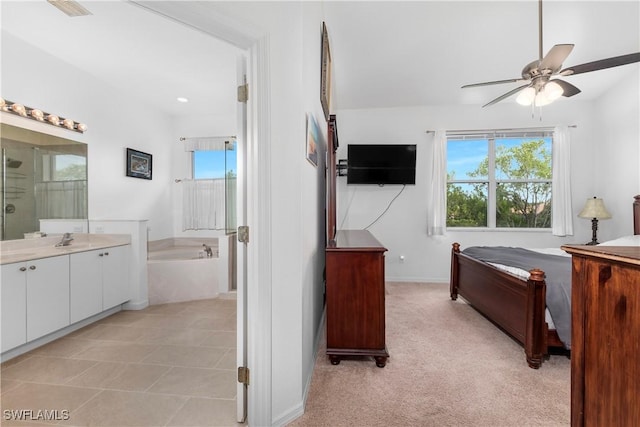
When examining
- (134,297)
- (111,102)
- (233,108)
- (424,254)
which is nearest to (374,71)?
(233,108)

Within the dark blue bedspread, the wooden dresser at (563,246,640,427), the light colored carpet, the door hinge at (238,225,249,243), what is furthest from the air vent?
the dark blue bedspread

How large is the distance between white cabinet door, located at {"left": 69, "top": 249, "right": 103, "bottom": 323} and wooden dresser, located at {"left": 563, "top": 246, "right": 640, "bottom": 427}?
3451mm

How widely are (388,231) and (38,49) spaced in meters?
4.62

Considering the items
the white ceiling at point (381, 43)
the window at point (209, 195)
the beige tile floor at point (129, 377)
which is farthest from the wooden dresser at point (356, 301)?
the window at point (209, 195)

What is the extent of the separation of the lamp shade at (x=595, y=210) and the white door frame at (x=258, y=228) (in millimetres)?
4450

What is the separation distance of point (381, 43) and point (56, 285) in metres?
3.80

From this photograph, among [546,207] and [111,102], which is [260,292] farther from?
[546,207]

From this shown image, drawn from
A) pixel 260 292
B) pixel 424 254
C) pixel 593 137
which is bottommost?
pixel 424 254

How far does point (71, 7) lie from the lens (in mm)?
2051

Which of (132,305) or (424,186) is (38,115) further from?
(424,186)

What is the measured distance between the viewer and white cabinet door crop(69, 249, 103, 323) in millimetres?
2471

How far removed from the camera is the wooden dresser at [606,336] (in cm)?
74

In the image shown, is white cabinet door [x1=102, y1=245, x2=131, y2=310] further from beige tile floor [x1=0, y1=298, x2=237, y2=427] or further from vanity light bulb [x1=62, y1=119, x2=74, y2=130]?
vanity light bulb [x1=62, y1=119, x2=74, y2=130]

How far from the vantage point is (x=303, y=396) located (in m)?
1.57
